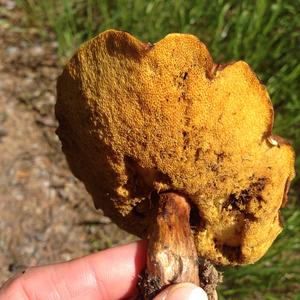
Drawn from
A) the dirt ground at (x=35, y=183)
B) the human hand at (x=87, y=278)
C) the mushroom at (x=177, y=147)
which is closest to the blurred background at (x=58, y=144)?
the dirt ground at (x=35, y=183)

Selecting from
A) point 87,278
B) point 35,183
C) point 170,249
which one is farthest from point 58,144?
point 170,249

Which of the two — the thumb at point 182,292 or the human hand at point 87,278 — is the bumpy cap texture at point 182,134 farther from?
the human hand at point 87,278

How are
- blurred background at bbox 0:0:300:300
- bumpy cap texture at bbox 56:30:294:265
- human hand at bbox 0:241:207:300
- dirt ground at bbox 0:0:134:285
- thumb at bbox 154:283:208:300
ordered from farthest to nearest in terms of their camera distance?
dirt ground at bbox 0:0:134:285, blurred background at bbox 0:0:300:300, human hand at bbox 0:241:207:300, thumb at bbox 154:283:208:300, bumpy cap texture at bbox 56:30:294:265

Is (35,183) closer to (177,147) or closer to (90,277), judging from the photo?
(90,277)

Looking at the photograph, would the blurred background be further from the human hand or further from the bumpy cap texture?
the bumpy cap texture

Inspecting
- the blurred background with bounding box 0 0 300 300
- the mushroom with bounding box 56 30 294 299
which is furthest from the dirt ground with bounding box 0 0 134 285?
the mushroom with bounding box 56 30 294 299

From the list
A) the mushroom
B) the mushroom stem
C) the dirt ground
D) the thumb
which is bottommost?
the dirt ground

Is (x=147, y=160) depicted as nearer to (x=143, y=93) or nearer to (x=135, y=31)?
(x=143, y=93)
